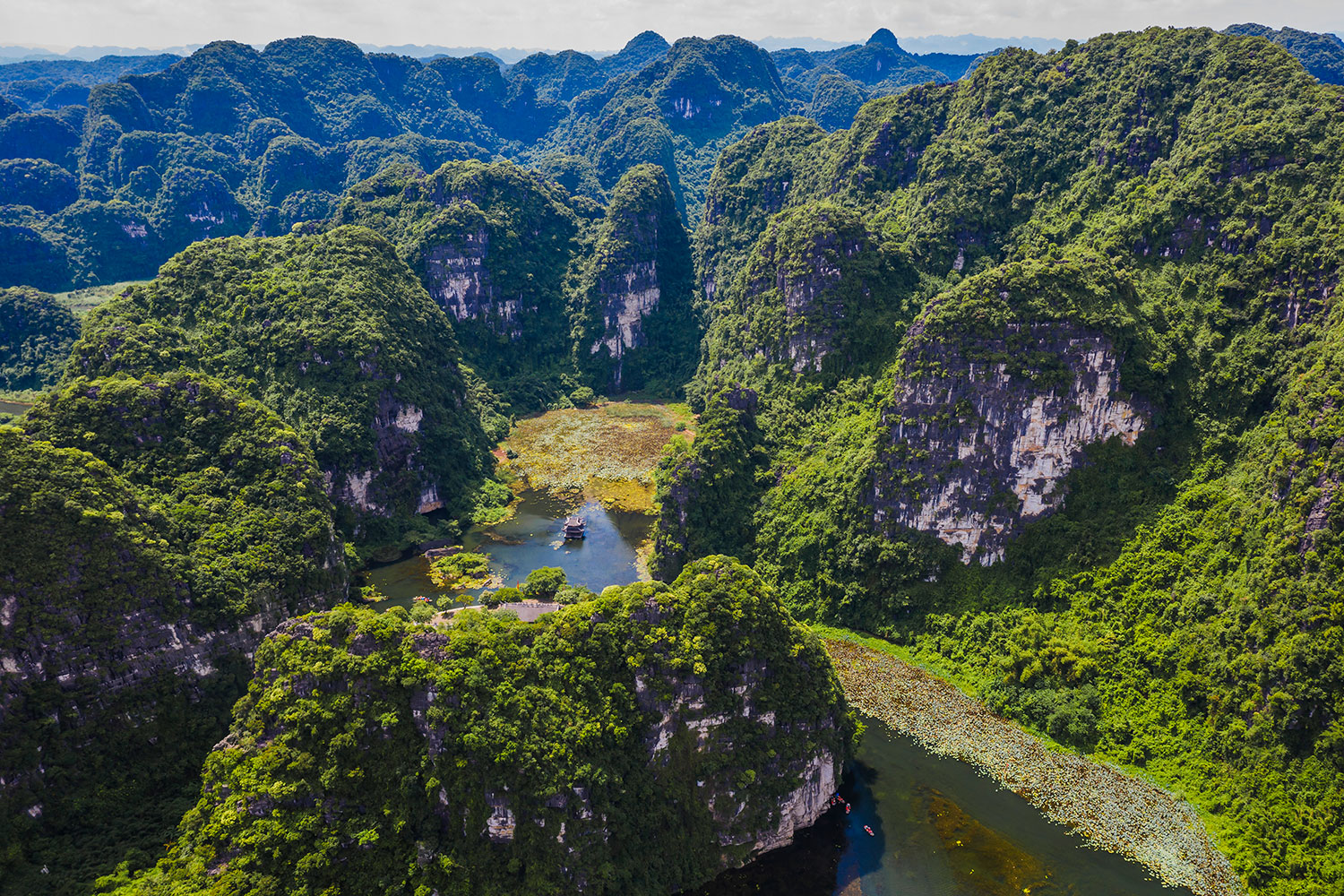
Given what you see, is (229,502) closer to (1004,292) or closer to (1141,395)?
(1004,292)

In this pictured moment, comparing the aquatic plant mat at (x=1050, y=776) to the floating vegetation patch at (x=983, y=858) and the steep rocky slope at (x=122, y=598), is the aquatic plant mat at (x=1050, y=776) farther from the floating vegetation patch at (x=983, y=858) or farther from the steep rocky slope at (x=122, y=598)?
the steep rocky slope at (x=122, y=598)

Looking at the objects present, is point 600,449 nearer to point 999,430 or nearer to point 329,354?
point 329,354

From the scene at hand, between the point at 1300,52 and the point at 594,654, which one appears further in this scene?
the point at 1300,52

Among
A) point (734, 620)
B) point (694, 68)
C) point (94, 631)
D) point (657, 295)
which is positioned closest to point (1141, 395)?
point (734, 620)

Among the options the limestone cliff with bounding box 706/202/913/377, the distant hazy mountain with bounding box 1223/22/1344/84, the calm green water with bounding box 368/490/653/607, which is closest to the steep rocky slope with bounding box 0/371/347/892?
the calm green water with bounding box 368/490/653/607

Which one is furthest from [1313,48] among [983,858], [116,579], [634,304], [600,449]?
[116,579]

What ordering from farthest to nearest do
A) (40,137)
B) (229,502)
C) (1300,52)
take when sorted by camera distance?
(40,137), (1300,52), (229,502)

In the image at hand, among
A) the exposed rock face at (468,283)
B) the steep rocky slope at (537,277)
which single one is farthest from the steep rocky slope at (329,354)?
the steep rocky slope at (537,277)

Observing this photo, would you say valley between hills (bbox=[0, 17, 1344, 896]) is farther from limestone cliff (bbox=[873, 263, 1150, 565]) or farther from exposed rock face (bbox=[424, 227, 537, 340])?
exposed rock face (bbox=[424, 227, 537, 340])
